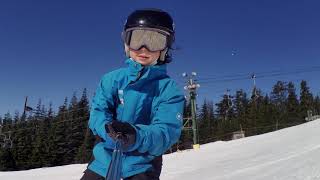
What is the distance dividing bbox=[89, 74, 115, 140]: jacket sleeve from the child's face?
8.7 inches

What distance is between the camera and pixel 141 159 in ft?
8.27

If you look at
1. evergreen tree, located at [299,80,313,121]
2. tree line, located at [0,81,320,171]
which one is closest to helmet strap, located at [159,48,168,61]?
tree line, located at [0,81,320,171]

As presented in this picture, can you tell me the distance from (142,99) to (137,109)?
7 cm

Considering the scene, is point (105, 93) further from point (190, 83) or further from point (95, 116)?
point (190, 83)

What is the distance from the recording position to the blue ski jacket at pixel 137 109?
2512mm

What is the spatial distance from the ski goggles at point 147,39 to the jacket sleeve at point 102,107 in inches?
11.0

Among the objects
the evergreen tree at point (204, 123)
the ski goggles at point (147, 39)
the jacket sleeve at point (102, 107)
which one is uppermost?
the evergreen tree at point (204, 123)

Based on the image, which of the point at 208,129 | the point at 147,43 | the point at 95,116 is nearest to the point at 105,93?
the point at 95,116

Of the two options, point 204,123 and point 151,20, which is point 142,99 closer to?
A: point 151,20

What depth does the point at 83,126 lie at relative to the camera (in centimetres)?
8219

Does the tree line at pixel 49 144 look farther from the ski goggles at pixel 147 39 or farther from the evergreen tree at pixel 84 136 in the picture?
the ski goggles at pixel 147 39

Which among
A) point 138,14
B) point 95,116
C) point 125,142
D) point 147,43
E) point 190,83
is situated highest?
point 190,83

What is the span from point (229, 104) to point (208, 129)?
2035cm

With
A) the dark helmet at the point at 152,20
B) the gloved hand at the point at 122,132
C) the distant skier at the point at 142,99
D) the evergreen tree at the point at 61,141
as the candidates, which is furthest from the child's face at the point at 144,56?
the evergreen tree at the point at 61,141
